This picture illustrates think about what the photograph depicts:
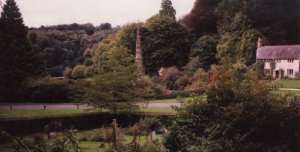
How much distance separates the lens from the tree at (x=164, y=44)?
45406 millimetres

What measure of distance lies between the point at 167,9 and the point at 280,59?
18.8 metres

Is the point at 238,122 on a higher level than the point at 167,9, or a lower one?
lower

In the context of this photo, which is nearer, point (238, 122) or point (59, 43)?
point (238, 122)

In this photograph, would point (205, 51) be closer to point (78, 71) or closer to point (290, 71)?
point (290, 71)

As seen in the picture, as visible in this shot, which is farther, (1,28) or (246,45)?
(246,45)

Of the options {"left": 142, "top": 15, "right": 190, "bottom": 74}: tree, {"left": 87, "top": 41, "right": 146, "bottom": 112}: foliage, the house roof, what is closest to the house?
the house roof

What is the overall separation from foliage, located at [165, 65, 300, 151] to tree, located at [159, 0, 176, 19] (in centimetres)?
3769

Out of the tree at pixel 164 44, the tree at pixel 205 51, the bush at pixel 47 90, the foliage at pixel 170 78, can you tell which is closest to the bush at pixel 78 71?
the bush at pixel 47 90

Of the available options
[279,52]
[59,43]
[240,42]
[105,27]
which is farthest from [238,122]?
[105,27]

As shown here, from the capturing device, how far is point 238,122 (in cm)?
1482

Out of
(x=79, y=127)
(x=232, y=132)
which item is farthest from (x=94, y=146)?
(x=232, y=132)

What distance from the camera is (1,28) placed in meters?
25.5

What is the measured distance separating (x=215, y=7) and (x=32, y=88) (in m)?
30.4

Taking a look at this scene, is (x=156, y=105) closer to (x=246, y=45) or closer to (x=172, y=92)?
(x=172, y=92)
